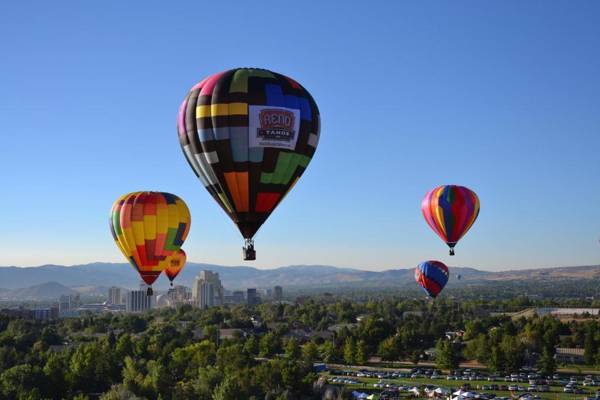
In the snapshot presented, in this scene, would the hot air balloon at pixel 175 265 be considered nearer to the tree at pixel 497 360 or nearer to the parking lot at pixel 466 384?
the parking lot at pixel 466 384

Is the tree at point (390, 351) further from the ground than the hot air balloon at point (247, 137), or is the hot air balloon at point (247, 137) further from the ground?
the hot air balloon at point (247, 137)

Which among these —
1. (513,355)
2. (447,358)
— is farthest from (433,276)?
(513,355)

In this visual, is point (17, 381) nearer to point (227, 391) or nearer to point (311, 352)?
point (227, 391)

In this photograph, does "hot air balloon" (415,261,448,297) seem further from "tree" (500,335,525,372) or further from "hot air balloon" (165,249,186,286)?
"hot air balloon" (165,249,186,286)

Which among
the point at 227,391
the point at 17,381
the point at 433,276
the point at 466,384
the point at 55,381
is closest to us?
the point at 227,391

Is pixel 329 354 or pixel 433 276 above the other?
pixel 433 276

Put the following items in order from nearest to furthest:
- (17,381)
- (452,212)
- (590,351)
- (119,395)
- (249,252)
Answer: (249,252), (119,395), (452,212), (17,381), (590,351)

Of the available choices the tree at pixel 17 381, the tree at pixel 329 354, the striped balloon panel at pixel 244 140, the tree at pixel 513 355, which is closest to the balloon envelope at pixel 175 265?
the tree at pixel 17 381
